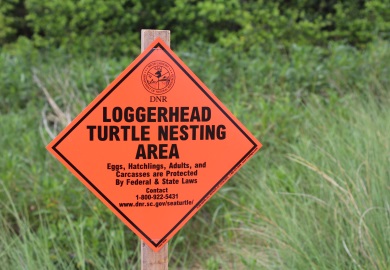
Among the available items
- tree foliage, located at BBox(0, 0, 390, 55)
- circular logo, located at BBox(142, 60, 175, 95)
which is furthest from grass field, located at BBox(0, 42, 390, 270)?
circular logo, located at BBox(142, 60, 175, 95)

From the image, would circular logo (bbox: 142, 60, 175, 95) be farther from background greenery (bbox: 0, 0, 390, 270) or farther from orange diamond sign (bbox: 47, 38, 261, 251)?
background greenery (bbox: 0, 0, 390, 270)

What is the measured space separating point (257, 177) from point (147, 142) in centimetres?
231

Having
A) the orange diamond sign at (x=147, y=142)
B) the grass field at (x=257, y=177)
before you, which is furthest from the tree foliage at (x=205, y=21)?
the orange diamond sign at (x=147, y=142)

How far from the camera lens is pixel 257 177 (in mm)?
4910

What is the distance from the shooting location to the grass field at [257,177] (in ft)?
12.0

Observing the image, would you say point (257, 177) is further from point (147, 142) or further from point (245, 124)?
point (147, 142)

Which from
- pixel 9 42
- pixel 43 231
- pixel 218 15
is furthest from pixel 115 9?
pixel 43 231

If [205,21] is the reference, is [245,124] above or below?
below

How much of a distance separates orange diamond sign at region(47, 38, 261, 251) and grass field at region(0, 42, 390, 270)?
827 millimetres

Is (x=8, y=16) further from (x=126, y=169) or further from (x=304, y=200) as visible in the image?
(x=126, y=169)

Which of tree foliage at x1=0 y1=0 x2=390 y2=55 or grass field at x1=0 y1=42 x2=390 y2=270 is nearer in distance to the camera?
grass field at x1=0 y1=42 x2=390 y2=270

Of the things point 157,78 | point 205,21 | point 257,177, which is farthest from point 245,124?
point 205,21

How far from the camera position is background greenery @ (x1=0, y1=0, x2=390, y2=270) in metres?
3.76

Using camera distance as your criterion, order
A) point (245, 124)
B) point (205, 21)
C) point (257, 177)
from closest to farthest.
Result: 1. point (257, 177)
2. point (245, 124)
3. point (205, 21)
